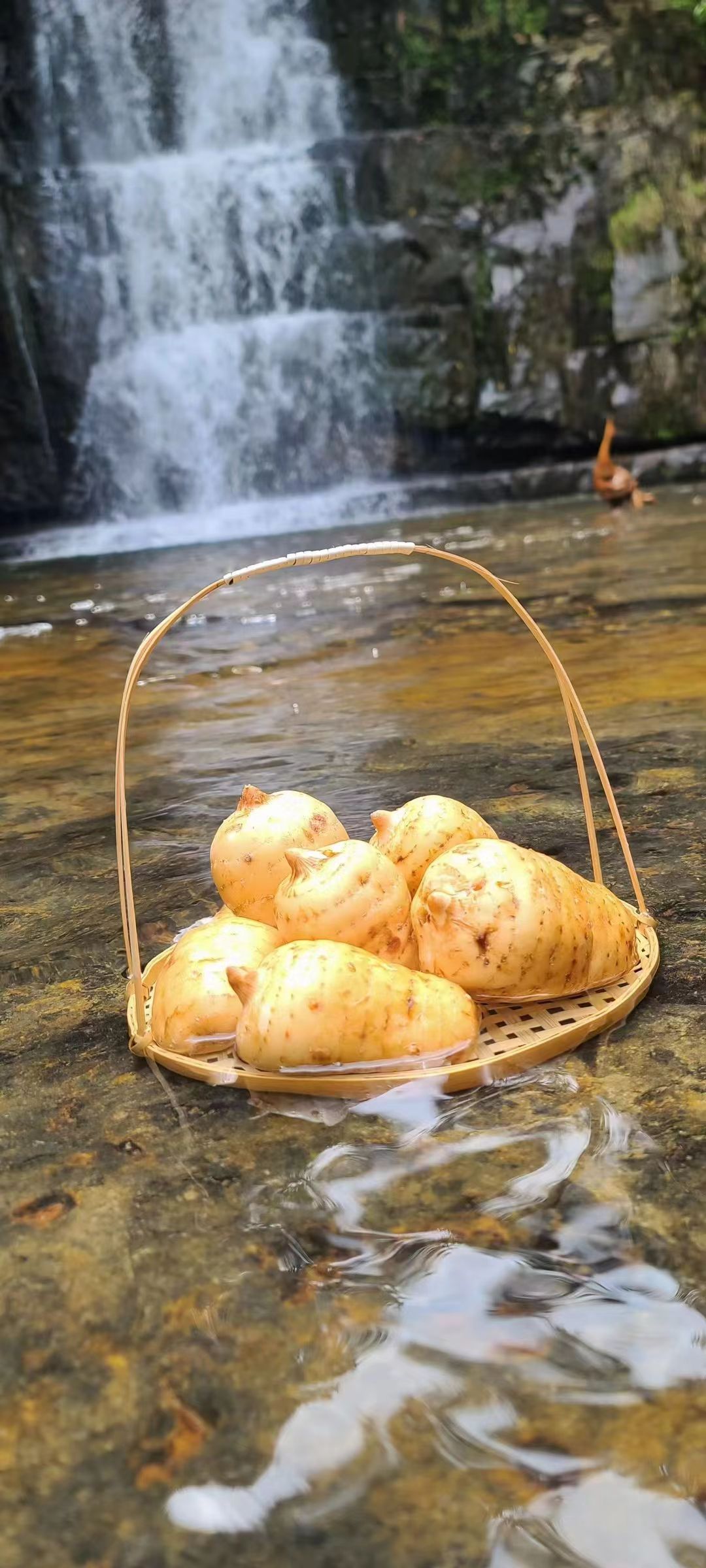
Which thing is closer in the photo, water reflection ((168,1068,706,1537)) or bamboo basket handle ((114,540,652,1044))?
water reflection ((168,1068,706,1537))

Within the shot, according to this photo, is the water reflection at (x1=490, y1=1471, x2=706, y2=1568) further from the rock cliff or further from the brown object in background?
the rock cliff

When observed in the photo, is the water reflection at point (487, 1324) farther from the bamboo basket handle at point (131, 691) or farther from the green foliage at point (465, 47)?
the green foliage at point (465, 47)

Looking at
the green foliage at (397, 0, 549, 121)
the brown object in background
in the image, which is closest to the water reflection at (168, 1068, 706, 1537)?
the brown object in background

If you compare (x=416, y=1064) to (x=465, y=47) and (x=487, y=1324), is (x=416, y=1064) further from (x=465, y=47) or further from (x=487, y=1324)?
(x=465, y=47)

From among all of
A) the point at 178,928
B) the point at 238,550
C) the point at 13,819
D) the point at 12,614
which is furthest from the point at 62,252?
the point at 178,928

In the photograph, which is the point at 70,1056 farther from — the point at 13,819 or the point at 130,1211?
the point at 13,819

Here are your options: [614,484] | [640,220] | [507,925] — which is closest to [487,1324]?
[507,925]

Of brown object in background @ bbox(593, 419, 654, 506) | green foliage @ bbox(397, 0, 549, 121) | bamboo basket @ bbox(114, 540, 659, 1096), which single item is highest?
green foliage @ bbox(397, 0, 549, 121)
